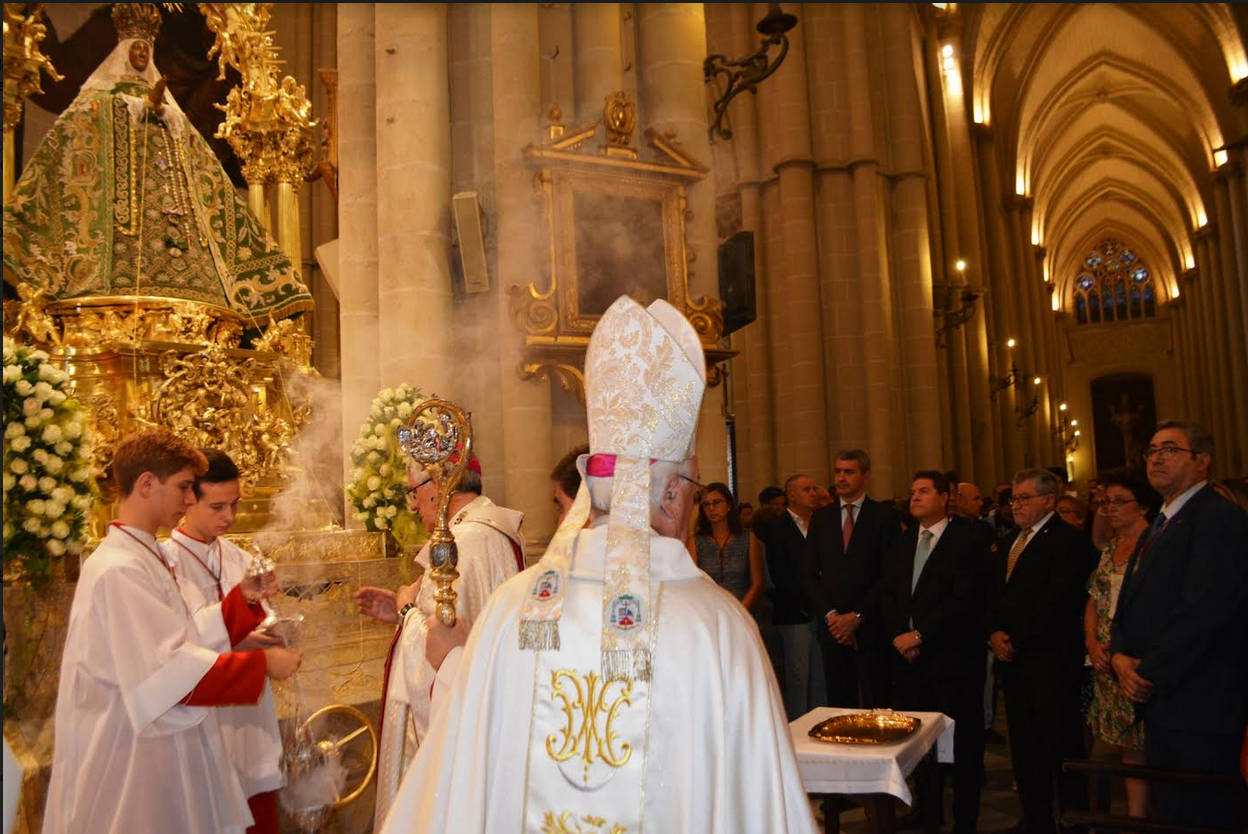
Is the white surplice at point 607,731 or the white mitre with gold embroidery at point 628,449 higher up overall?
the white mitre with gold embroidery at point 628,449

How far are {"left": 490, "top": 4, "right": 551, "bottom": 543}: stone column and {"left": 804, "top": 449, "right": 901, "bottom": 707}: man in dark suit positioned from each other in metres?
1.75

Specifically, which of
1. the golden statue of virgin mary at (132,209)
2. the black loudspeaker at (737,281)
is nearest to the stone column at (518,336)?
the golden statue of virgin mary at (132,209)

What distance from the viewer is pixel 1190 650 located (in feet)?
13.0

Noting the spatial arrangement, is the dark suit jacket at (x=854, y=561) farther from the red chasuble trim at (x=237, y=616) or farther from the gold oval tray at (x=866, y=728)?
the red chasuble trim at (x=237, y=616)

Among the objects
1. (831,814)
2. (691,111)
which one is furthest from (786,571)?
(691,111)

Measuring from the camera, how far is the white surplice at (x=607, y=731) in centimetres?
215

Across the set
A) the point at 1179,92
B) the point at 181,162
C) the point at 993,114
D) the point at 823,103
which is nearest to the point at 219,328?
the point at 181,162

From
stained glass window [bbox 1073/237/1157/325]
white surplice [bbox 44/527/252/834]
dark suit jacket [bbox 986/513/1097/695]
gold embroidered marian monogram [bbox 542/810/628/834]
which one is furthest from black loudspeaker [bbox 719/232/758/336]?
stained glass window [bbox 1073/237/1157/325]

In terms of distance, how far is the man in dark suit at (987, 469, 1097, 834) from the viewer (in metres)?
5.07

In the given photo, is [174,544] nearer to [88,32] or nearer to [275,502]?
[275,502]

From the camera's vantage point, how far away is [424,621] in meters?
3.64

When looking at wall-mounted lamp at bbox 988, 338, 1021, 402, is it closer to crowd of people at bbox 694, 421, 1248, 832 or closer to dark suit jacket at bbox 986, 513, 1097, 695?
crowd of people at bbox 694, 421, 1248, 832

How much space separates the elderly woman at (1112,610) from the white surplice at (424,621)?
2.70 meters

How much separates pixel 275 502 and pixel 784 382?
8.12 meters
